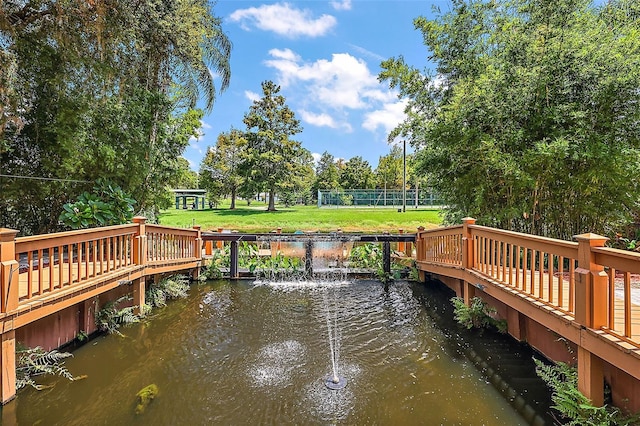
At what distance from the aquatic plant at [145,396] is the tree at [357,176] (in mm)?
35831

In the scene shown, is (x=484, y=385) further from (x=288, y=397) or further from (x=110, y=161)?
(x=110, y=161)

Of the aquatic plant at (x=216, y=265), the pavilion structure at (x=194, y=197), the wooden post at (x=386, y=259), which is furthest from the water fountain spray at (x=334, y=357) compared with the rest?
the pavilion structure at (x=194, y=197)

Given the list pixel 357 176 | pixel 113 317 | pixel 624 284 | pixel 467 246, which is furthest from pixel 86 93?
pixel 357 176

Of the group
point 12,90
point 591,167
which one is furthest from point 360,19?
point 12,90

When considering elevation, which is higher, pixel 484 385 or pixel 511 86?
pixel 511 86

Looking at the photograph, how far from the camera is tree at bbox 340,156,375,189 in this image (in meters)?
38.6

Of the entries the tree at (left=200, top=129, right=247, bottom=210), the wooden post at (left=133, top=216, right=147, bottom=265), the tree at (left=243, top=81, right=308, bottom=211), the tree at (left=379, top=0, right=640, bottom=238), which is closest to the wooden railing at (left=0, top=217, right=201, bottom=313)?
the wooden post at (left=133, top=216, right=147, bottom=265)

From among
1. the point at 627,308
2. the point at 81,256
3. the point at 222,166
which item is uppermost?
the point at 222,166

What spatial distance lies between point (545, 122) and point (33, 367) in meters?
6.90

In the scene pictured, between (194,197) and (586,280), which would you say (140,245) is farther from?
(194,197)

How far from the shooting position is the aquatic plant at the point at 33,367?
10.1 ft

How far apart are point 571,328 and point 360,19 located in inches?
373

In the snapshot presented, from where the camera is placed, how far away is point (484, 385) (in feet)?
10.4

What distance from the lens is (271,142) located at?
24.7 m
